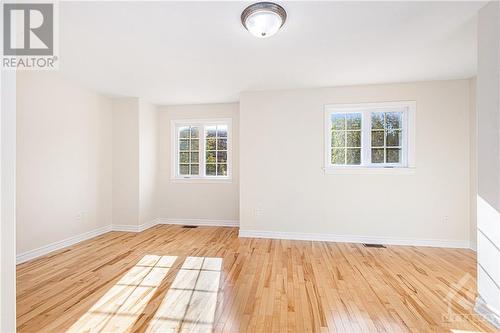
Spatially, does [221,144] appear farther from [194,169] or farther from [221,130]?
[194,169]

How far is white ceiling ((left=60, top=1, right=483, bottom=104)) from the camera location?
2.02 meters

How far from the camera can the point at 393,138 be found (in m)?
3.94

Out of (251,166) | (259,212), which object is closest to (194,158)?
(251,166)

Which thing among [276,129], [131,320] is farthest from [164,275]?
[276,129]

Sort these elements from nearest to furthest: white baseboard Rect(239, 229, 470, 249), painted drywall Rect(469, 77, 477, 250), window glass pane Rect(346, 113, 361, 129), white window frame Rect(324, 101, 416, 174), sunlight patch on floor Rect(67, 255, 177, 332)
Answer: sunlight patch on floor Rect(67, 255, 177, 332) → painted drywall Rect(469, 77, 477, 250) → white baseboard Rect(239, 229, 470, 249) → white window frame Rect(324, 101, 416, 174) → window glass pane Rect(346, 113, 361, 129)

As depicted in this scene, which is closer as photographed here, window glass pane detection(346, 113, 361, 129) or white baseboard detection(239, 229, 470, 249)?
white baseboard detection(239, 229, 470, 249)

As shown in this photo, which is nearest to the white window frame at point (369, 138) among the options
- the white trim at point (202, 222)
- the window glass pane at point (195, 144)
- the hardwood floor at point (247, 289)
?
the hardwood floor at point (247, 289)

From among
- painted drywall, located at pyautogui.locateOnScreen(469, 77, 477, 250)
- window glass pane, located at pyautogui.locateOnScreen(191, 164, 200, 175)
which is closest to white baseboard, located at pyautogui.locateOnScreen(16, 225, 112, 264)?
window glass pane, located at pyautogui.locateOnScreen(191, 164, 200, 175)

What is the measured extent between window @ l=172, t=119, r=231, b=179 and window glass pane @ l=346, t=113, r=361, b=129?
7.51 ft

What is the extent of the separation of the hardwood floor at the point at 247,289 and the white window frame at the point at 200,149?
1671 mm

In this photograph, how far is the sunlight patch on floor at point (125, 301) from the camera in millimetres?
1832

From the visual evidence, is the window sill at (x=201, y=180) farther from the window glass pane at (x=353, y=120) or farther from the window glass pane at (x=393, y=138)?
the window glass pane at (x=393, y=138)

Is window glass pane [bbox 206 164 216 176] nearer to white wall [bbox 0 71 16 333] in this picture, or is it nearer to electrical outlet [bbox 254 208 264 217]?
electrical outlet [bbox 254 208 264 217]

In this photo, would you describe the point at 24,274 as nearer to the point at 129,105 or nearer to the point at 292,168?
the point at 129,105
